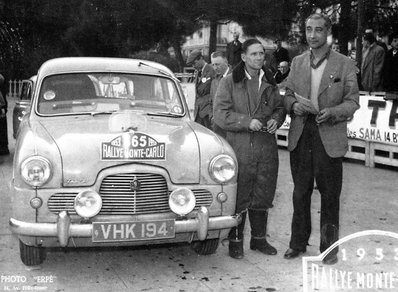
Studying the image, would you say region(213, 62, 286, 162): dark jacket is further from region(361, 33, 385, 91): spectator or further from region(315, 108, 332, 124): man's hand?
region(361, 33, 385, 91): spectator

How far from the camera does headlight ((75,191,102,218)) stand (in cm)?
434

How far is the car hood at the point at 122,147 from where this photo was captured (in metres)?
4.41

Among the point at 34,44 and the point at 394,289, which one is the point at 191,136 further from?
the point at 34,44

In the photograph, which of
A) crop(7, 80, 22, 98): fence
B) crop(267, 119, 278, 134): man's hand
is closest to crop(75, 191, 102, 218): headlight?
crop(267, 119, 278, 134): man's hand

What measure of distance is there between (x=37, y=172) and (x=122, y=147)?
0.62m

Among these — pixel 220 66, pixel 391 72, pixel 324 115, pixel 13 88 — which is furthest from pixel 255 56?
pixel 13 88

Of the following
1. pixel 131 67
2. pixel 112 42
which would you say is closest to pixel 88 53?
pixel 112 42

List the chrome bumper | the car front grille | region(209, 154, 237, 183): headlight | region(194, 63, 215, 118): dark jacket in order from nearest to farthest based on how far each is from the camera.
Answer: the chrome bumper
the car front grille
region(209, 154, 237, 183): headlight
region(194, 63, 215, 118): dark jacket

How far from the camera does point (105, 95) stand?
5.55m

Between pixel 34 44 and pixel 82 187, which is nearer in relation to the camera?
pixel 82 187

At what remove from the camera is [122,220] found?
174 inches

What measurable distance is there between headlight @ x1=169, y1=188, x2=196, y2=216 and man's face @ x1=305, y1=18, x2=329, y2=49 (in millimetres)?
1581

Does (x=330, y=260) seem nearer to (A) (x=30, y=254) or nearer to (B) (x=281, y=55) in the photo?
(A) (x=30, y=254)

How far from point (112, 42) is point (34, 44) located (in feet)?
20.4
